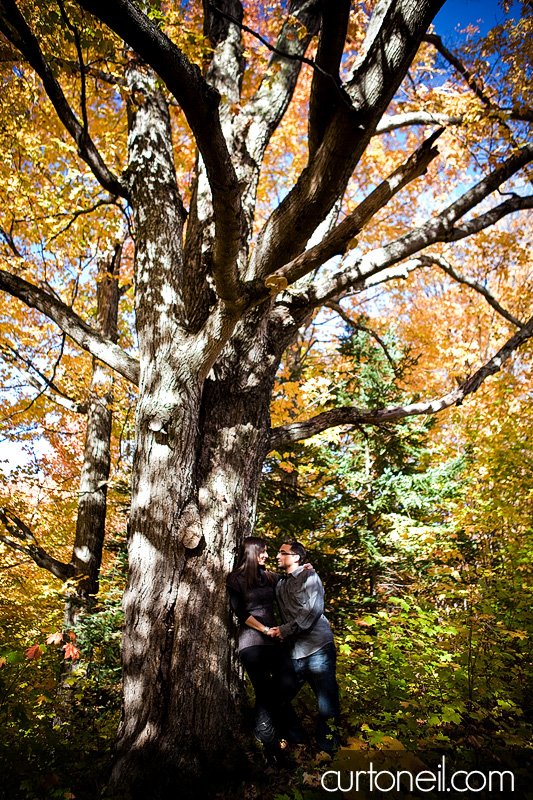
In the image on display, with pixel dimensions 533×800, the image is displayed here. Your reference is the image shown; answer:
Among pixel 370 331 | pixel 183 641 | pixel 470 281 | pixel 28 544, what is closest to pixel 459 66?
pixel 470 281

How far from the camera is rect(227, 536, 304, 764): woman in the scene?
3.03 m

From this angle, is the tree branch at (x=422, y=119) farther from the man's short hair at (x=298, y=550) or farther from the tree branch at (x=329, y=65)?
the man's short hair at (x=298, y=550)

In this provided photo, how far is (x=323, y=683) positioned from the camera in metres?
3.03

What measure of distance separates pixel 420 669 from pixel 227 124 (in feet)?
17.5

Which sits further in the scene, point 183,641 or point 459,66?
point 459,66

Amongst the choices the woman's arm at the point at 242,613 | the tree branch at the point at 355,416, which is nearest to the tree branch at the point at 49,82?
the tree branch at the point at 355,416

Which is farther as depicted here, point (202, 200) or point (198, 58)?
point (198, 58)

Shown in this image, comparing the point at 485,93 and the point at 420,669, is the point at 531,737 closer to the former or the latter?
the point at 420,669

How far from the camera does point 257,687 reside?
3.04 m

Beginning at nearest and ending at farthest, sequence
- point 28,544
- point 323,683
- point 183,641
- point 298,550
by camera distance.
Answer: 1. point 183,641
2. point 323,683
3. point 298,550
4. point 28,544

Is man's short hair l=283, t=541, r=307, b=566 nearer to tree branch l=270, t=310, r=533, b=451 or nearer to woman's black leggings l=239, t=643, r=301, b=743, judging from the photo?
woman's black leggings l=239, t=643, r=301, b=743

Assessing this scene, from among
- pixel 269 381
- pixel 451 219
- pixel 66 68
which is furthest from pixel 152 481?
pixel 66 68

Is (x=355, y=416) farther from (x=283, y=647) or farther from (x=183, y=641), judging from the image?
(x=183, y=641)

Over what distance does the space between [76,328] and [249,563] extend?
2.54 m
